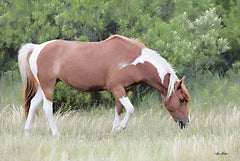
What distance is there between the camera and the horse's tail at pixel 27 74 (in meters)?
6.34

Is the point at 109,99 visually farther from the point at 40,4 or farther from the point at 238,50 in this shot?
the point at 238,50

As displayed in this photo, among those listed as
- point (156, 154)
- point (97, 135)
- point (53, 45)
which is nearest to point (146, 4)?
point (53, 45)

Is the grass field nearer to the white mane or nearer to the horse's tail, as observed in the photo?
the horse's tail

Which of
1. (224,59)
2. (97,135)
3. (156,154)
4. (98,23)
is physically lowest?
(224,59)

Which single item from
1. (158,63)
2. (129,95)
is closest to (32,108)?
(158,63)

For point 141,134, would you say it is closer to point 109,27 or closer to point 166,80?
point 166,80

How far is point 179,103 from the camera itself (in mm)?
6168

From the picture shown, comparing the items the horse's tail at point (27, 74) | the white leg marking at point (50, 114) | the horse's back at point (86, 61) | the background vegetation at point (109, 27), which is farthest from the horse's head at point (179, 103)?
the horse's tail at point (27, 74)

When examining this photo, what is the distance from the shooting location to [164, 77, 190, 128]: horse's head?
6.10 metres

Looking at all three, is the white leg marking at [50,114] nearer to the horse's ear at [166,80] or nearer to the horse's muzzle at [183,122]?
the horse's ear at [166,80]

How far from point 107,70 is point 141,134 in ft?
3.86

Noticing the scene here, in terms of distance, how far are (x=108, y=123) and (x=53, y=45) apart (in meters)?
1.75

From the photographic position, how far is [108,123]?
686 centimetres

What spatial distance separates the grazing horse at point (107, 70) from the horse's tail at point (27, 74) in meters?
0.03
